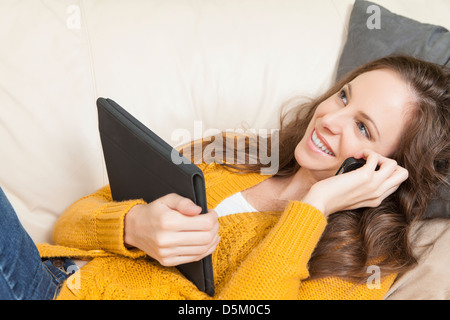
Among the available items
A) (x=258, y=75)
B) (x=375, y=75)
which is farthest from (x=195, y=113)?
(x=375, y=75)

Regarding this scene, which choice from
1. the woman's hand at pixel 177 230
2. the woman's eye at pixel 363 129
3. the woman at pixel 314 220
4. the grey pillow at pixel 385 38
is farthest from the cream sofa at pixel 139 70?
the woman's hand at pixel 177 230

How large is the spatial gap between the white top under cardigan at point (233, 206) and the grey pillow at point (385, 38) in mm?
491

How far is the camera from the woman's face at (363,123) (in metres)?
1.11

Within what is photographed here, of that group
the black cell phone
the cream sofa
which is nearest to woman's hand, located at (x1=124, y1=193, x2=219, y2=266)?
the black cell phone

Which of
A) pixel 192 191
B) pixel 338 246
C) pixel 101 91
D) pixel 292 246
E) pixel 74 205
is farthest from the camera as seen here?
pixel 101 91

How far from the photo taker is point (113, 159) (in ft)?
3.51

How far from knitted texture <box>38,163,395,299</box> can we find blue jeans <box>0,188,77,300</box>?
0.05 m

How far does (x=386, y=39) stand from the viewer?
140 centimetres

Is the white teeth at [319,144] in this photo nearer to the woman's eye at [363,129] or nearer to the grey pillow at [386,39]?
the woman's eye at [363,129]

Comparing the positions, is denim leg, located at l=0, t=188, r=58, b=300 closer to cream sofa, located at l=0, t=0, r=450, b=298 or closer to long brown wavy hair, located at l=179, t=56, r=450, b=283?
cream sofa, located at l=0, t=0, r=450, b=298

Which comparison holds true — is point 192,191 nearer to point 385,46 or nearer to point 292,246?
point 292,246

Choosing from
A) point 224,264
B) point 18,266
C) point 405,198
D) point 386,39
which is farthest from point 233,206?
point 386,39

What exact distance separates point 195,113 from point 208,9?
0.35m

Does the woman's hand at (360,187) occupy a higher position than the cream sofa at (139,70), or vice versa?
the cream sofa at (139,70)
